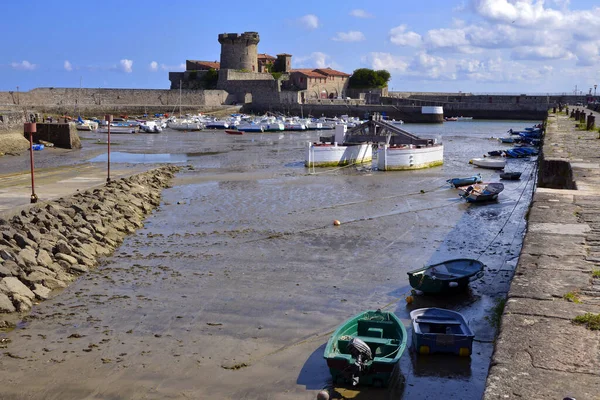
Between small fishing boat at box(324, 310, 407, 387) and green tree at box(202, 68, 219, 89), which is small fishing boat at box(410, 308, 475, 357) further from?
green tree at box(202, 68, 219, 89)

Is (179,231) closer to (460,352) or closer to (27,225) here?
(27,225)

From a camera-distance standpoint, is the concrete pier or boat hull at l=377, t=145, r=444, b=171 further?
boat hull at l=377, t=145, r=444, b=171

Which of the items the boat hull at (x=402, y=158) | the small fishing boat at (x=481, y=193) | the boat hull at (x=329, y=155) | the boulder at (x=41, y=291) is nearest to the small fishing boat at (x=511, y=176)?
Answer: the boat hull at (x=402, y=158)

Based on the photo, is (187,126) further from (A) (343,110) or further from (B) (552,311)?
(B) (552,311)

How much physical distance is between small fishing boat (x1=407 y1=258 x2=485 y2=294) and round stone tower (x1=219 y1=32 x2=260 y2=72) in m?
71.1

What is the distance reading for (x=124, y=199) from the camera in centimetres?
1652

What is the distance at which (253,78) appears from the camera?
254 ft

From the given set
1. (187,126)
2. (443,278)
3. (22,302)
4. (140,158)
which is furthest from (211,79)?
(443,278)

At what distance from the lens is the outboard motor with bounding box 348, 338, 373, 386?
6469 millimetres

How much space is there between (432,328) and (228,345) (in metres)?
2.49

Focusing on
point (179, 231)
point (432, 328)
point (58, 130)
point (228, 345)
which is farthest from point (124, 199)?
point (58, 130)

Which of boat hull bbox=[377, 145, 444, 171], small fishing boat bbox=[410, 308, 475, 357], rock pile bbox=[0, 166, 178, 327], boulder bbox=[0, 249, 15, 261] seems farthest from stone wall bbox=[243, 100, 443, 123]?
small fishing boat bbox=[410, 308, 475, 357]

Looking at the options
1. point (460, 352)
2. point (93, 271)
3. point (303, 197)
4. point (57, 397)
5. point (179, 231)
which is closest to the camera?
point (57, 397)

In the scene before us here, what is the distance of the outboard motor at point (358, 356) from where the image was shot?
21.2 ft
